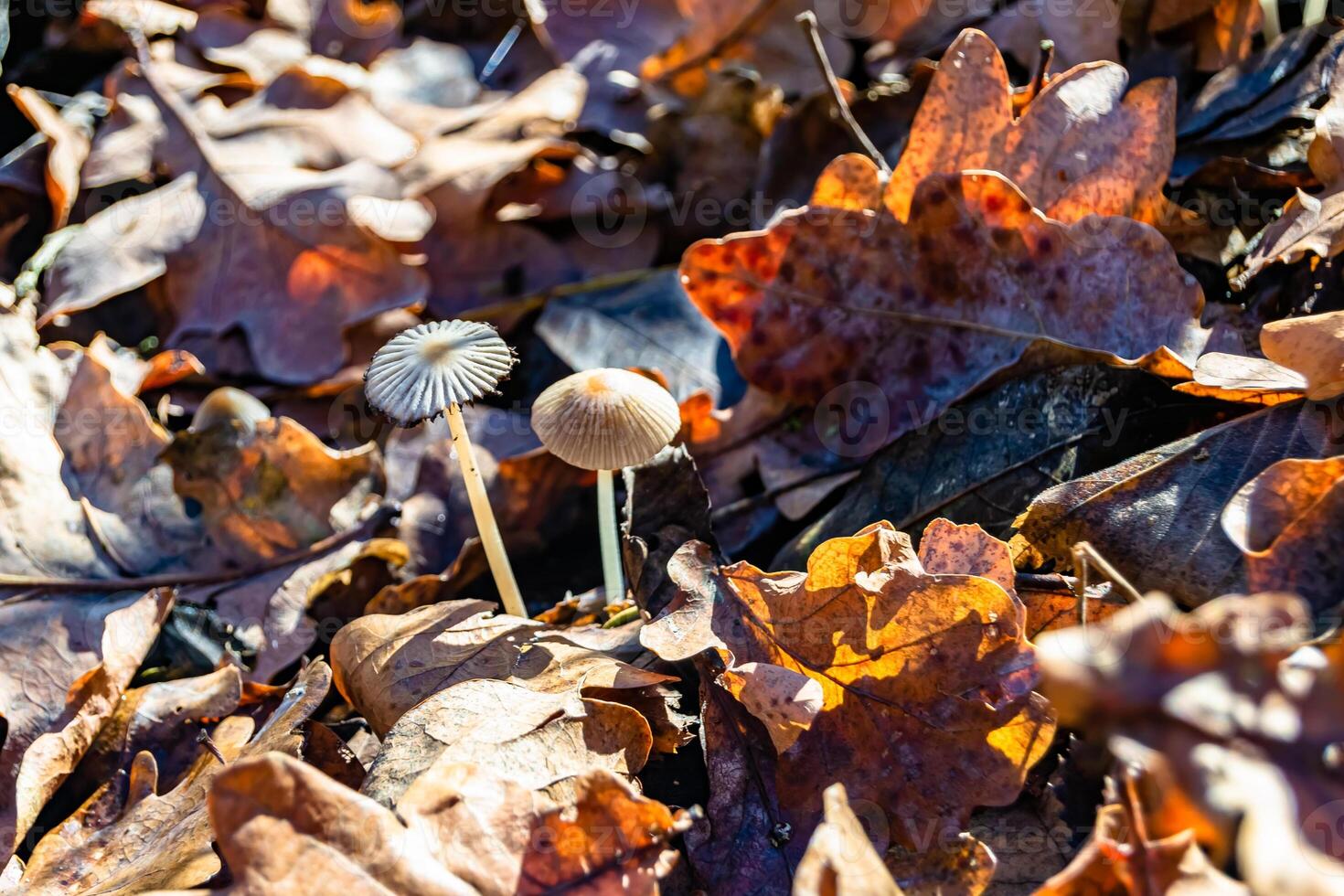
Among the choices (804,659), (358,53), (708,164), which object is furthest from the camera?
(358,53)

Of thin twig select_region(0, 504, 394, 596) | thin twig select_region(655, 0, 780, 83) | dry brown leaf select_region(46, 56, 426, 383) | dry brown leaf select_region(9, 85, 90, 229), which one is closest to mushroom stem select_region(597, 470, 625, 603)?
thin twig select_region(0, 504, 394, 596)

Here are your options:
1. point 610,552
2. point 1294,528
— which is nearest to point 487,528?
point 610,552

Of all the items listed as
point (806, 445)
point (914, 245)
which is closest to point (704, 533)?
point (806, 445)

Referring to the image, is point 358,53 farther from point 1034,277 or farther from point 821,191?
point 1034,277

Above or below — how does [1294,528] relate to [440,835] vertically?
above

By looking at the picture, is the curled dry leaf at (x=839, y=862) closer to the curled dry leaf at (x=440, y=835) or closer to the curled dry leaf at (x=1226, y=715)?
the curled dry leaf at (x=440, y=835)

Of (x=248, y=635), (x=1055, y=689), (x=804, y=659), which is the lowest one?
(x=248, y=635)

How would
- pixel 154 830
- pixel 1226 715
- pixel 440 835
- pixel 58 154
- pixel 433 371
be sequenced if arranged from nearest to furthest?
1. pixel 1226 715
2. pixel 440 835
3. pixel 154 830
4. pixel 433 371
5. pixel 58 154

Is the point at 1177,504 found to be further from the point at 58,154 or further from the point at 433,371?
the point at 58,154
